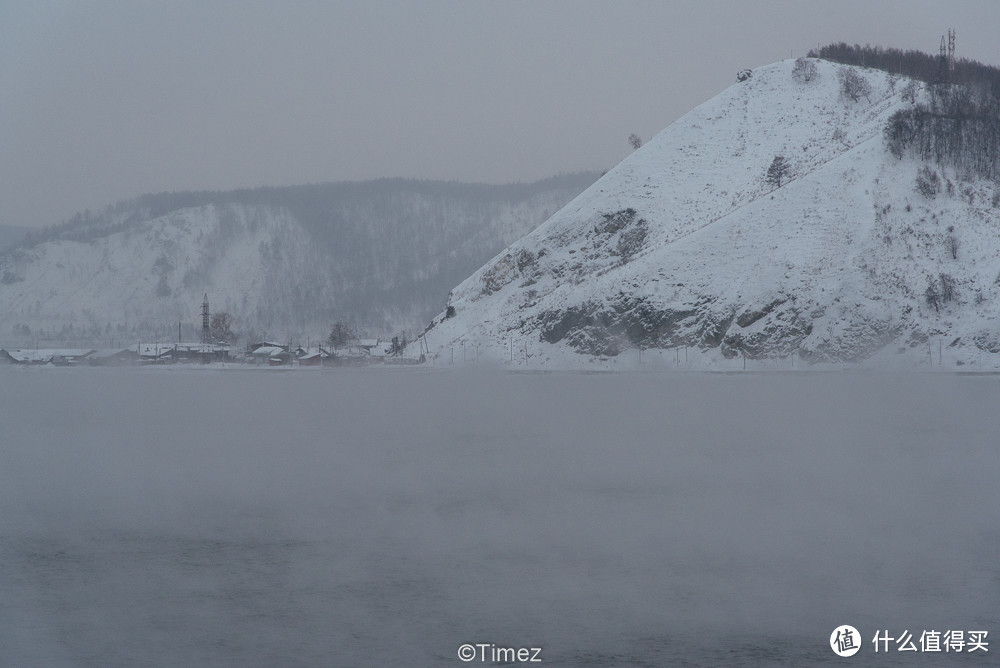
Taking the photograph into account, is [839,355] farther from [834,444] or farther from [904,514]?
[904,514]

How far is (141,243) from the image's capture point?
57906 millimetres

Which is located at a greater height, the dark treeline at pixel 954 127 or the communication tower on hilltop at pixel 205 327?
the dark treeline at pixel 954 127

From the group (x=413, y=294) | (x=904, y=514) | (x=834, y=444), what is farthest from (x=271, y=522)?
(x=413, y=294)

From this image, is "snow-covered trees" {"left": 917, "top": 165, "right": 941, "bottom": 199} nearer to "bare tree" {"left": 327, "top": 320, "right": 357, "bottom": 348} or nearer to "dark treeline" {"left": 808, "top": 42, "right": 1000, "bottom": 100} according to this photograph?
"dark treeline" {"left": 808, "top": 42, "right": 1000, "bottom": 100}

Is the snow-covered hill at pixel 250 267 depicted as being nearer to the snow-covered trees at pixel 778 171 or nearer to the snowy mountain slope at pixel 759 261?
the snowy mountain slope at pixel 759 261

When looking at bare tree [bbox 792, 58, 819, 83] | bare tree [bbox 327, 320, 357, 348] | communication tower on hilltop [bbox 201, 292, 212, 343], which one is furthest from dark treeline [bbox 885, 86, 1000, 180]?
communication tower on hilltop [bbox 201, 292, 212, 343]

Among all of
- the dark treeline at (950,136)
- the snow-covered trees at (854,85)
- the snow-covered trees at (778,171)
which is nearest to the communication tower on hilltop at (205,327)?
the snow-covered trees at (778,171)

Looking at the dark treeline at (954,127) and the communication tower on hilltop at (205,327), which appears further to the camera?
the dark treeline at (954,127)

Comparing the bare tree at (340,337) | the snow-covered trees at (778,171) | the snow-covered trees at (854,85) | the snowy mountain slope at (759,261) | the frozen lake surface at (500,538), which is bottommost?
the frozen lake surface at (500,538)

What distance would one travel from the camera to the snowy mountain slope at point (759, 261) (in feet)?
187

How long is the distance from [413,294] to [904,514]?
431 ft

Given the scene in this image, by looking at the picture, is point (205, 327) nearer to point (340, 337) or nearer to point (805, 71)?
point (340, 337)

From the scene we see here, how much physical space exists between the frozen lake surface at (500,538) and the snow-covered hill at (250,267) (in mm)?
10165

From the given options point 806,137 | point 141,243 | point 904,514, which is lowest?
point 904,514
